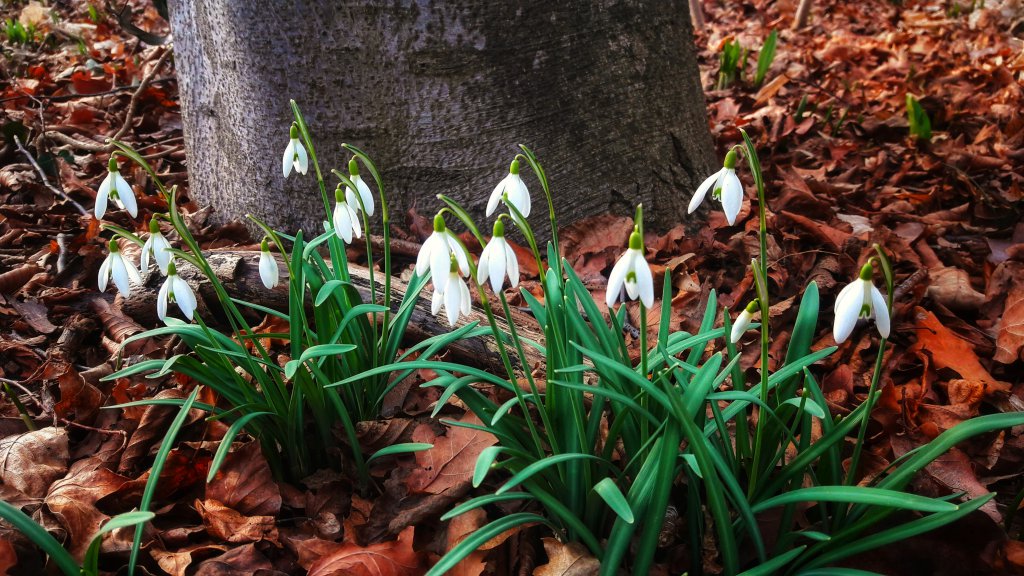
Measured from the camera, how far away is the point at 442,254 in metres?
1.12

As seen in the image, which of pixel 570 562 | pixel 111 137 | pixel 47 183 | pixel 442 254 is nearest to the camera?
pixel 442 254

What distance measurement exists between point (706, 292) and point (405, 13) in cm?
124

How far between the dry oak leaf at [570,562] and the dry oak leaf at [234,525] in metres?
0.56

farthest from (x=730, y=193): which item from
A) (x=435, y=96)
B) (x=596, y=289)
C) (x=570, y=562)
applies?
(x=435, y=96)

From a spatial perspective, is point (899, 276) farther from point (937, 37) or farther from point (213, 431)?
point (937, 37)

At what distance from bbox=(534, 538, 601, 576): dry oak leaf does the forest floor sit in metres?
0.09

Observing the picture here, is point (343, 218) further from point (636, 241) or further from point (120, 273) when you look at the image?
point (636, 241)

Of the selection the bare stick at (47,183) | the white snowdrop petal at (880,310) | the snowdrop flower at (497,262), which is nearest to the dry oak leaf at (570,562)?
the snowdrop flower at (497,262)

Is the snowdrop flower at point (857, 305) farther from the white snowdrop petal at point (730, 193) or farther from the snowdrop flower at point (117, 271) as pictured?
the snowdrop flower at point (117, 271)

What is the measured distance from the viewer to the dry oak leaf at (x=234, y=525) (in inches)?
56.1

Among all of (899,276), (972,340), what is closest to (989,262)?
(899,276)

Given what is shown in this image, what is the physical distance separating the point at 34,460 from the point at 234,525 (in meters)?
0.51

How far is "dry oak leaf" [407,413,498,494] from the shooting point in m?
1.51

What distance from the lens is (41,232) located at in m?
2.48
